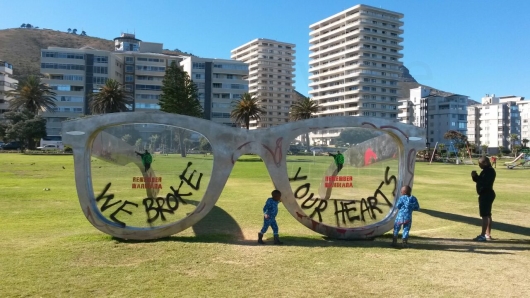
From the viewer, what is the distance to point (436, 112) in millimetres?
92562

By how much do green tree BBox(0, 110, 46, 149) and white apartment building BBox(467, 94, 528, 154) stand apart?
92256 millimetres

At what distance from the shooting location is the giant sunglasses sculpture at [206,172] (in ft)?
19.6

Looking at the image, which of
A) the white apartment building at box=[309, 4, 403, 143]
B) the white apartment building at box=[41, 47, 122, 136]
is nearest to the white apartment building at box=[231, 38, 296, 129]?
the white apartment building at box=[309, 4, 403, 143]

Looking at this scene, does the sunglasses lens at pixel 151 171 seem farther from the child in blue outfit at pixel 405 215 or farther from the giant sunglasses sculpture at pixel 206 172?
the child in blue outfit at pixel 405 215

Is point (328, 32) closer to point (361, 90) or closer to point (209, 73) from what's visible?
point (361, 90)

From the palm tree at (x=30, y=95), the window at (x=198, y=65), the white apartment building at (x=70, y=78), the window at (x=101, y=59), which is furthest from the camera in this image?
the window at (x=198, y=65)

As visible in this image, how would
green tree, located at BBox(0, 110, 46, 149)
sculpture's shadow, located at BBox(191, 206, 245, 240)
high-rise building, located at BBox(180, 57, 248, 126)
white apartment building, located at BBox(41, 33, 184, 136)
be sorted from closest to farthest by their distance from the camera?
sculpture's shadow, located at BBox(191, 206, 245, 240) < green tree, located at BBox(0, 110, 46, 149) < white apartment building, located at BBox(41, 33, 184, 136) < high-rise building, located at BBox(180, 57, 248, 126)

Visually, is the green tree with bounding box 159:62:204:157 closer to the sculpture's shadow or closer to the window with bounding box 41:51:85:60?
the window with bounding box 41:51:85:60

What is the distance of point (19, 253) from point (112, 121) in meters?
2.07

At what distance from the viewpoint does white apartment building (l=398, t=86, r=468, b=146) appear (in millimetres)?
90062

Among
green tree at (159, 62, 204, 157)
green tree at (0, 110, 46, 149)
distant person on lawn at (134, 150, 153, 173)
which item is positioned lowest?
distant person on lawn at (134, 150, 153, 173)

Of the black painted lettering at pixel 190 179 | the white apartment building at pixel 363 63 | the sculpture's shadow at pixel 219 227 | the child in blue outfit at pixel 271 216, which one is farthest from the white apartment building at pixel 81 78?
the child in blue outfit at pixel 271 216

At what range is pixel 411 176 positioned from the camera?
6.46 m

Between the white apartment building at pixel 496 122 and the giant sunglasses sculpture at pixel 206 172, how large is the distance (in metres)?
105
